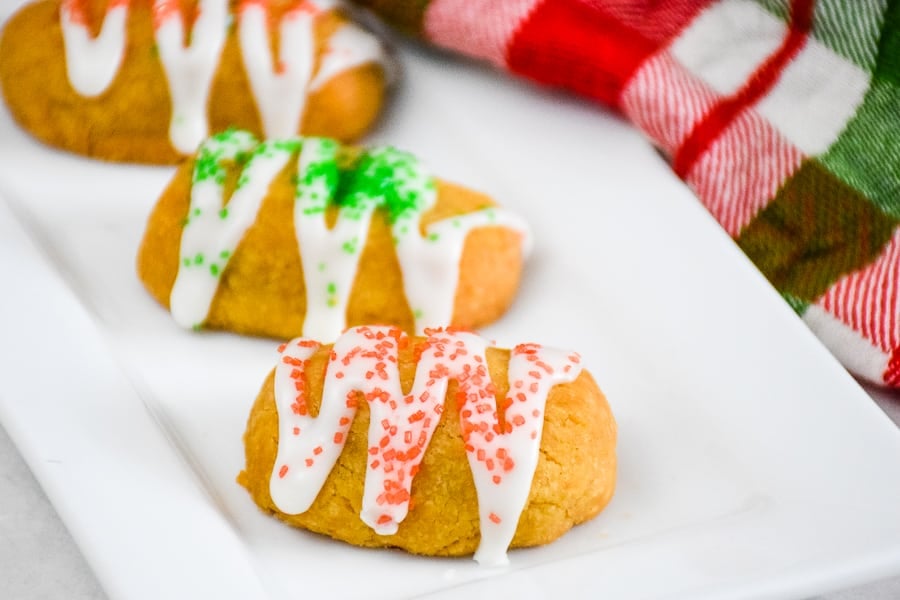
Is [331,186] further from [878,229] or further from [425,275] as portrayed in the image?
[878,229]

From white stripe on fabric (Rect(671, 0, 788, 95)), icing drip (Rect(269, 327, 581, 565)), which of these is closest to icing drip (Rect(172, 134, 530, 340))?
icing drip (Rect(269, 327, 581, 565))

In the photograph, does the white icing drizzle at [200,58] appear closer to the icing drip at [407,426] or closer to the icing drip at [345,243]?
the icing drip at [345,243]

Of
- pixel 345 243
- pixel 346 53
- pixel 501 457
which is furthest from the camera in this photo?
pixel 346 53

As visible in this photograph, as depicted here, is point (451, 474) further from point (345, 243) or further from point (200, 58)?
point (200, 58)

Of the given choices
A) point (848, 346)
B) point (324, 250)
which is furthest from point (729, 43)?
point (324, 250)

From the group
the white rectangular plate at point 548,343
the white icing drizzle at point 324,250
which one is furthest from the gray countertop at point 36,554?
the white icing drizzle at point 324,250

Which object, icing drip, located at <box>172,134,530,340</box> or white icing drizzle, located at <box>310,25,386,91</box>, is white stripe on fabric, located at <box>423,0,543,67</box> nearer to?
white icing drizzle, located at <box>310,25,386,91</box>

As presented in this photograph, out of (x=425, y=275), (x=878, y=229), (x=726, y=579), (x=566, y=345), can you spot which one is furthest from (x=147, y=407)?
(x=878, y=229)
